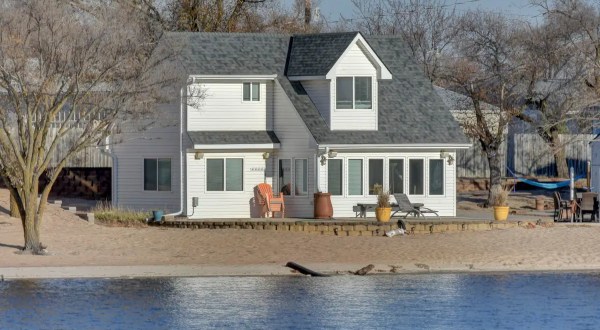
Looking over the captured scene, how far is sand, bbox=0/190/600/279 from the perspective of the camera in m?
35.0

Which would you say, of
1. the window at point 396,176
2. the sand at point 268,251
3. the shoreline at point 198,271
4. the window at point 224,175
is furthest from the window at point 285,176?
the shoreline at point 198,271

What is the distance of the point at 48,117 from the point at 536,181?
30.2 metres

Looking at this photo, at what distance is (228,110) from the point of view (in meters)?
47.1

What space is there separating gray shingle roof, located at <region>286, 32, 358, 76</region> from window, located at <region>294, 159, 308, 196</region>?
3113 millimetres

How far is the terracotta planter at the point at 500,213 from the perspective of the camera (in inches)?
1747

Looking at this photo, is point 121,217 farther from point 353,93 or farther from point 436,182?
point 436,182

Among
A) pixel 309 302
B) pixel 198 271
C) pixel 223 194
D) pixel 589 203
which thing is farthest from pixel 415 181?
pixel 309 302

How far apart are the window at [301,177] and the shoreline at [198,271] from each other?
11.1m

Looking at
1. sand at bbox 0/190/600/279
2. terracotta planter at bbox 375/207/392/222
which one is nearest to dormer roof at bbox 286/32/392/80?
terracotta planter at bbox 375/207/392/222

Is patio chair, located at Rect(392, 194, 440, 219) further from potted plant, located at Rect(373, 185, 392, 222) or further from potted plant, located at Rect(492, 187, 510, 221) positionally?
potted plant, located at Rect(492, 187, 510, 221)

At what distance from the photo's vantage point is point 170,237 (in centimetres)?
4066

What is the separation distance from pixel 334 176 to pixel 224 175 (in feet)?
12.4

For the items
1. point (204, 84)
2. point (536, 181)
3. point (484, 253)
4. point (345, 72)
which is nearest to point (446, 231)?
point (484, 253)

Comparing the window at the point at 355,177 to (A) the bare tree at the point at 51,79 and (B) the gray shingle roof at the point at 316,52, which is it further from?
(A) the bare tree at the point at 51,79
